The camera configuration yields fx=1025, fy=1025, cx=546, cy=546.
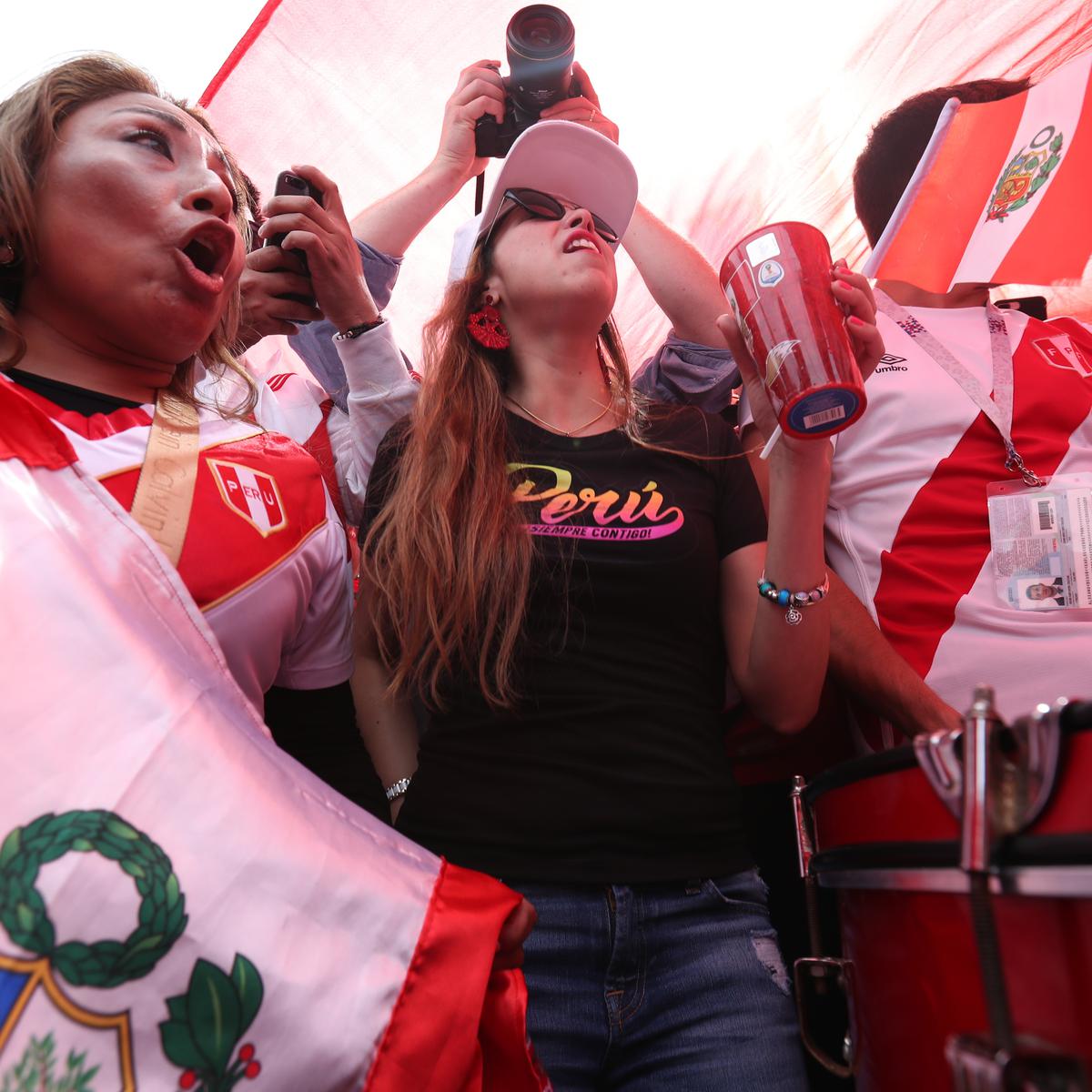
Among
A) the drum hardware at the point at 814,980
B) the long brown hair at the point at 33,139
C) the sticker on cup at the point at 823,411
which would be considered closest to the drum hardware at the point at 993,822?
the drum hardware at the point at 814,980

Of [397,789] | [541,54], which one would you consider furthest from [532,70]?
[397,789]

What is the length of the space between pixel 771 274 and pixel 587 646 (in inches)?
→ 21.0

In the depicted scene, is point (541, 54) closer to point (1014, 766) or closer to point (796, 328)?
point (796, 328)

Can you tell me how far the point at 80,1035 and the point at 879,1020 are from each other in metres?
0.59

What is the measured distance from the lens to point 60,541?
2.73 feet

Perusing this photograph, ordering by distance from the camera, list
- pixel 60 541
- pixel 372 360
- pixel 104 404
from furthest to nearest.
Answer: pixel 372 360 → pixel 104 404 → pixel 60 541

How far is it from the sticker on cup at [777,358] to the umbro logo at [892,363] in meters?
0.66

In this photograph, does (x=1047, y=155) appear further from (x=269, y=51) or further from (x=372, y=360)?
(x=269, y=51)

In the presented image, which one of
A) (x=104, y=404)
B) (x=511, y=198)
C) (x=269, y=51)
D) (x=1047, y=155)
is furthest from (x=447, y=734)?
(x=269, y=51)

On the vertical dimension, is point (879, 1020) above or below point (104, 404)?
below

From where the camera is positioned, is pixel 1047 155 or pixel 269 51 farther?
pixel 269 51

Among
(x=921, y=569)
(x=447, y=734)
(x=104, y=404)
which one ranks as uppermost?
(x=104, y=404)

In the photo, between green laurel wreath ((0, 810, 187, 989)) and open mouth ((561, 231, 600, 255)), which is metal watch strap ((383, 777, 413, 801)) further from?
open mouth ((561, 231, 600, 255))

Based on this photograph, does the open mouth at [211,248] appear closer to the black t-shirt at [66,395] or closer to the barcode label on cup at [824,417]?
the black t-shirt at [66,395]
